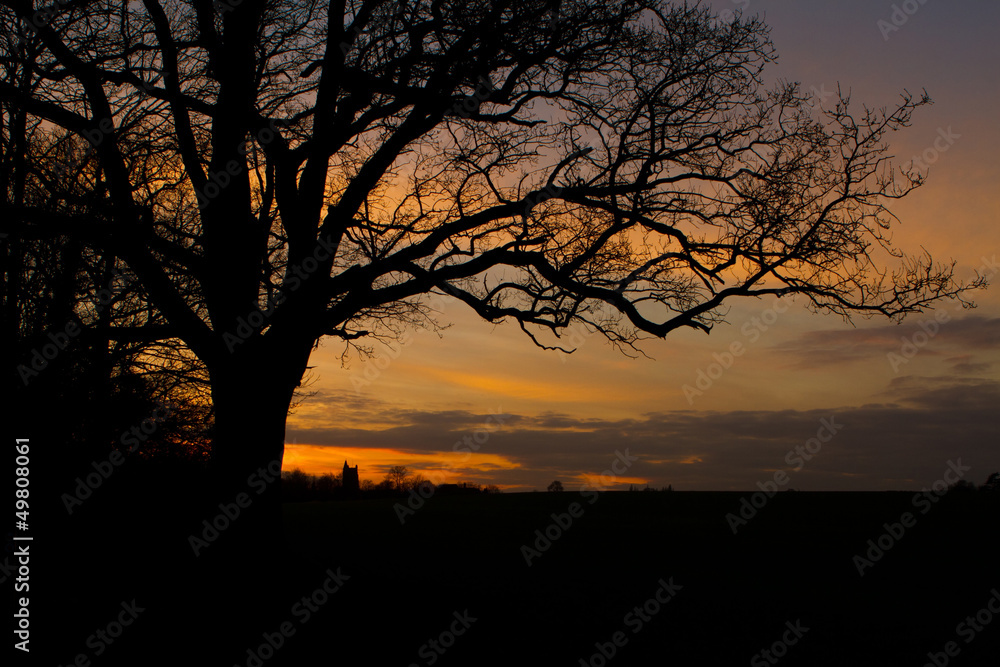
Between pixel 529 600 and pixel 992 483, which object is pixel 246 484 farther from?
pixel 992 483

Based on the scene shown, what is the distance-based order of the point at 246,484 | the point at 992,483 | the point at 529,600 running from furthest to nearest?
the point at 992,483 < the point at 246,484 < the point at 529,600

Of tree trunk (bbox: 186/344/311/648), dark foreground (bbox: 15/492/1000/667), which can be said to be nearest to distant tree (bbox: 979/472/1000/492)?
dark foreground (bbox: 15/492/1000/667)

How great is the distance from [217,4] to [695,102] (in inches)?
268

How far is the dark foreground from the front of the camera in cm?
744

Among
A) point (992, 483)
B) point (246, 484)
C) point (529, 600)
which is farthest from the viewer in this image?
point (992, 483)

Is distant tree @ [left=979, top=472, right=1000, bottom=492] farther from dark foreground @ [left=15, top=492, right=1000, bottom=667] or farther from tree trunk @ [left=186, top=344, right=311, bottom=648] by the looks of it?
tree trunk @ [left=186, top=344, right=311, bottom=648]

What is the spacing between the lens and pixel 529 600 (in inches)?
361

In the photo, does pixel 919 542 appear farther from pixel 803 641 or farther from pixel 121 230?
pixel 121 230

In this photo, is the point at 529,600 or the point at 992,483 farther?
the point at 992,483

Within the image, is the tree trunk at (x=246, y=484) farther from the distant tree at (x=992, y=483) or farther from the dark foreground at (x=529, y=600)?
the distant tree at (x=992, y=483)

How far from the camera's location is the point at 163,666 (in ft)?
23.6

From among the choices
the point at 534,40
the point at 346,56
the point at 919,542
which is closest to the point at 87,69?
the point at 346,56

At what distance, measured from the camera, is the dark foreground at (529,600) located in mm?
7438

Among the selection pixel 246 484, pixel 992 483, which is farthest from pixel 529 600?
pixel 992 483
